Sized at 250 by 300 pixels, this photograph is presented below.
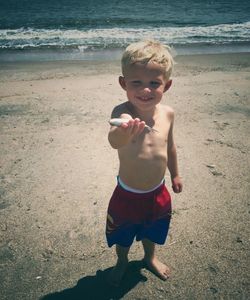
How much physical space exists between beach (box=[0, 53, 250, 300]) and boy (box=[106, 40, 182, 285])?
532 millimetres

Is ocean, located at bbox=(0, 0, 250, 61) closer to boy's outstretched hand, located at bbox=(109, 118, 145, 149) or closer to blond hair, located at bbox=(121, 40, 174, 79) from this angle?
blond hair, located at bbox=(121, 40, 174, 79)

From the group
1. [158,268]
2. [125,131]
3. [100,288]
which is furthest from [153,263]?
[125,131]

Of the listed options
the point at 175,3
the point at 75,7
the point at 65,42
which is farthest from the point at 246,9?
the point at 65,42

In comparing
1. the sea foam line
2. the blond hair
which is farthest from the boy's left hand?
the sea foam line

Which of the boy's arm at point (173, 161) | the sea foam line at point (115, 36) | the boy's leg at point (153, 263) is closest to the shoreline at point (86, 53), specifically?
the sea foam line at point (115, 36)

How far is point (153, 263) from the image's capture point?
2.68m

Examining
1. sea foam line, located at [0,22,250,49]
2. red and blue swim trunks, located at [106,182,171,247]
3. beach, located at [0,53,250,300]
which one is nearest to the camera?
red and blue swim trunks, located at [106,182,171,247]

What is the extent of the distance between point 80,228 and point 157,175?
1.32m

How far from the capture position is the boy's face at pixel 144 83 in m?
1.99

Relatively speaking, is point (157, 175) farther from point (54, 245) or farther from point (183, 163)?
point (183, 163)

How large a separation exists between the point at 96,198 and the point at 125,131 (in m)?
1.92

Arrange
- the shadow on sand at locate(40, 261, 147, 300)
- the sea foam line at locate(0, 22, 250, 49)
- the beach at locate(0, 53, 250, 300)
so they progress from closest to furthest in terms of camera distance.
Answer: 1. the shadow on sand at locate(40, 261, 147, 300)
2. the beach at locate(0, 53, 250, 300)
3. the sea foam line at locate(0, 22, 250, 49)

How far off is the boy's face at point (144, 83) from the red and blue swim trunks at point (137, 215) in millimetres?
725

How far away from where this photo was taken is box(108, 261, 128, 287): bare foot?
258cm
